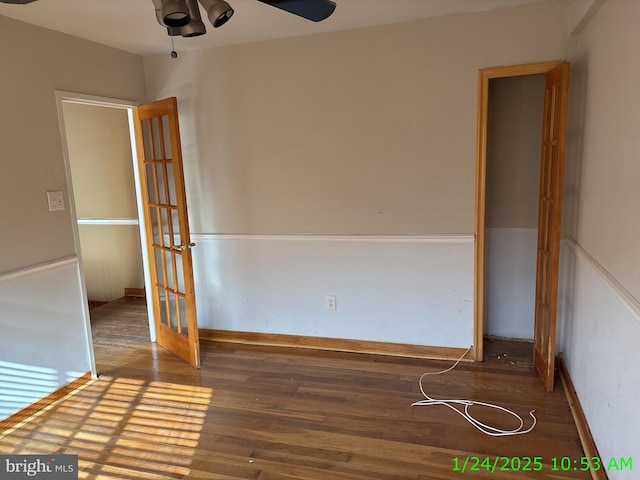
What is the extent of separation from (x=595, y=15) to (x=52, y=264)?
3365 millimetres

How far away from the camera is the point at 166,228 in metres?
3.72

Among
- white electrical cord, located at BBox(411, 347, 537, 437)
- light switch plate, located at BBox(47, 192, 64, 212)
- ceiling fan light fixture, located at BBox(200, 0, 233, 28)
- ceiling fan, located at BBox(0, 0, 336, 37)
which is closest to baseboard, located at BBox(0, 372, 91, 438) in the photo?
light switch plate, located at BBox(47, 192, 64, 212)

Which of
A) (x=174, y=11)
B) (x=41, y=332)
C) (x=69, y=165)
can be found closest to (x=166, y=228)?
(x=69, y=165)

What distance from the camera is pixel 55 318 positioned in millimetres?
2891

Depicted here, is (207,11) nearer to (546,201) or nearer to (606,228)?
(606,228)

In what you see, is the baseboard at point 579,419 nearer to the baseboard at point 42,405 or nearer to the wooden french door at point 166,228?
the wooden french door at point 166,228

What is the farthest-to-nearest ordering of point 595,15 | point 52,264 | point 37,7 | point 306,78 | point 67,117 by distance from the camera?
point 67,117
point 306,78
point 52,264
point 37,7
point 595,15

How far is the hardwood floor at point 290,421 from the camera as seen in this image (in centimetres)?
219

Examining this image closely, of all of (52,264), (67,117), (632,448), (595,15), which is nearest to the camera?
(632,448)

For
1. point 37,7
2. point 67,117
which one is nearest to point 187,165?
point 37,7

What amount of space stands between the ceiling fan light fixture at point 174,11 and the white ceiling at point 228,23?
0.86 meters

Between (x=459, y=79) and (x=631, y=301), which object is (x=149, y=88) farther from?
(x=631, y=301)

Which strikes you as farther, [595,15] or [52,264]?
[52,264]

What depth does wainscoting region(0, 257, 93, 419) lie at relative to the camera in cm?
261
